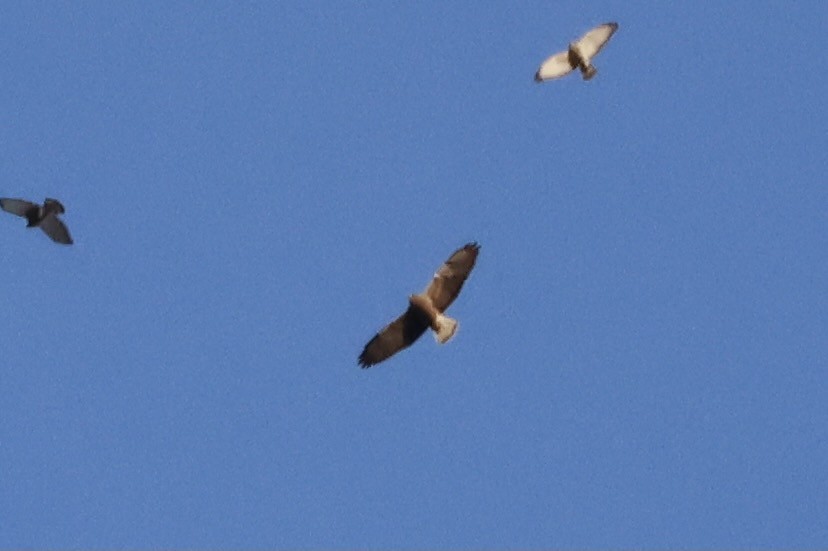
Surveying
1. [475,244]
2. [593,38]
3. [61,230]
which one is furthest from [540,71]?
[61,230]

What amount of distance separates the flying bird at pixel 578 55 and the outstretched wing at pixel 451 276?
513 centimetres

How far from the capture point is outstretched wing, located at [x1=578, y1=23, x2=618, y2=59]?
27703 mm

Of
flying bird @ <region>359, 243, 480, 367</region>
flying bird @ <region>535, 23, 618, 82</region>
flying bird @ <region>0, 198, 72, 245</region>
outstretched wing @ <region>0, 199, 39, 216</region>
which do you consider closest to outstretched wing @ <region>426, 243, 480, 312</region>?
flying bird @ <region>359, 243, 480, 367</region>

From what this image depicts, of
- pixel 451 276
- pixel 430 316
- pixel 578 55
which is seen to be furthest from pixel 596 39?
pixel 430 316

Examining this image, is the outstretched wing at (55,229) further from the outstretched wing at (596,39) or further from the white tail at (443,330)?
the outstretched wing at (596,39)

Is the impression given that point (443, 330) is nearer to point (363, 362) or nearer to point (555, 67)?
point (363, 362)

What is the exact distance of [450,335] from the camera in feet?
77.6

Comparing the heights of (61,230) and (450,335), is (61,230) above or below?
above

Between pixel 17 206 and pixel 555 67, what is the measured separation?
8.38m

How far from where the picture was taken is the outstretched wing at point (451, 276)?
76.7 ft

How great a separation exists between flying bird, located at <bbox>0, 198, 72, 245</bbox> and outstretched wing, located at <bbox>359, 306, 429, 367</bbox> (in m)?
6.06

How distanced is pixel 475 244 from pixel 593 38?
18.9ft

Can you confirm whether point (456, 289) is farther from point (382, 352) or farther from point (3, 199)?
point (3, 199)

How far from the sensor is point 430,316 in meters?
23.6
